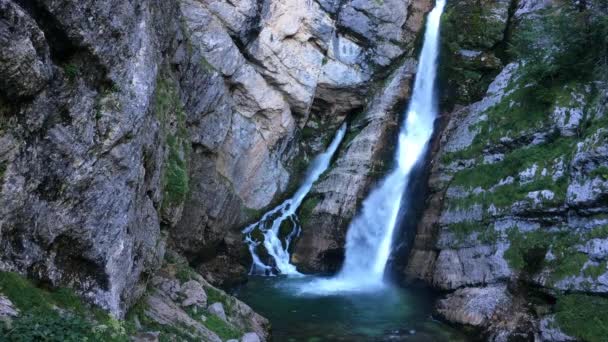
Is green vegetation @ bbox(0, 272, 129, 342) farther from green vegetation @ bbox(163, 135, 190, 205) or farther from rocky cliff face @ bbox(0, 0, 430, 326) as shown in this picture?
green vegetation @ bbox(163, 135, 190, 205)

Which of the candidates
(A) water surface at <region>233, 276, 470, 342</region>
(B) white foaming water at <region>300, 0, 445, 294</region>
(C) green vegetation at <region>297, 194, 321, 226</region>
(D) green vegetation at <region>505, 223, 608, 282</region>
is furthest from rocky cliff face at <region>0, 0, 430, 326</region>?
(D) green vegetation at <region>505, 223, 608, 282</region>

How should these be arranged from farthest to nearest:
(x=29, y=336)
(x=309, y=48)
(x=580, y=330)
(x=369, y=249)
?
(x=309, y=48)
(x=369, y=249)
(x=580, y=330)
(x=29, y=336)

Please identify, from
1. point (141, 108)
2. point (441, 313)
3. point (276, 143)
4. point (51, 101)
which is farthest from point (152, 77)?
point (276, 143)

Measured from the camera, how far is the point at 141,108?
10633 millimetres

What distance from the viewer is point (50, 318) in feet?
→ 21.4

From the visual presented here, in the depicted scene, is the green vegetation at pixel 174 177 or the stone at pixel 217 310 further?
the green vegetation at pixel 174 177

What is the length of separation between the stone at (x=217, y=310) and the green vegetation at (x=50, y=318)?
438 cm

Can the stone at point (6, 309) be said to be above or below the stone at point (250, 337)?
above

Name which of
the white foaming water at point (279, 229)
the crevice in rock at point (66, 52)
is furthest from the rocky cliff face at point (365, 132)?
the crevice in rock at point (66, 52)

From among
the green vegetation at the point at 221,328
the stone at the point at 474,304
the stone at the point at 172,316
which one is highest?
the stone at the point at 474,304

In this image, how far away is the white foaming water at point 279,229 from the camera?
Answer: 2353 cm

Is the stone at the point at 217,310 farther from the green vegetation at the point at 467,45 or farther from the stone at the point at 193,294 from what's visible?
the green vegetation at the point at 467,45

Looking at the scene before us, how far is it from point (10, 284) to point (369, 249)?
1812 cm

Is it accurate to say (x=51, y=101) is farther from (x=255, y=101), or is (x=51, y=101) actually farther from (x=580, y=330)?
(x=255, y=101)
